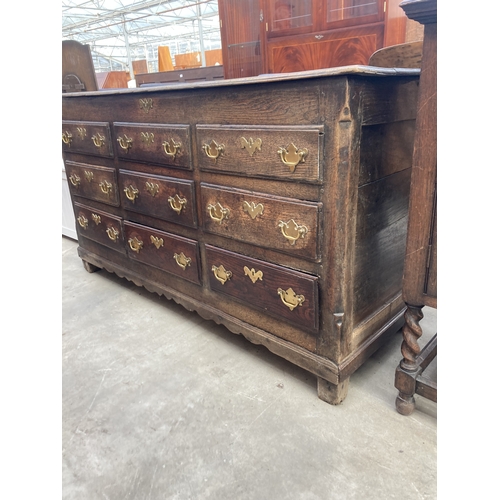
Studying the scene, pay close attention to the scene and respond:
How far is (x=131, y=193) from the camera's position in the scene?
1.85 metres

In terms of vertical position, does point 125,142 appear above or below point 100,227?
above

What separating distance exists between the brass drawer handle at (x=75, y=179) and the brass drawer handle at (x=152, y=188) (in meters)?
0.73

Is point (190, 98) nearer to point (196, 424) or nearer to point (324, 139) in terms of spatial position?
point (324, 139)

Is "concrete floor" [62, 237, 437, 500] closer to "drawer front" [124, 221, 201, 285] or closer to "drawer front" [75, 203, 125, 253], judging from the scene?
"drawer front" [124, 221, 201, 285]

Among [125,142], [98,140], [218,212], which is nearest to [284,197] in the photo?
[218,212]

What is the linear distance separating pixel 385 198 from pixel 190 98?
781 mm

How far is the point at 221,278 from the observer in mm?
1553

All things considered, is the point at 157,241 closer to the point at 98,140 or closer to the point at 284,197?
the point at 98,140

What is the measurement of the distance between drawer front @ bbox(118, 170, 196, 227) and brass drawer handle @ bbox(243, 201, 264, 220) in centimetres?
30

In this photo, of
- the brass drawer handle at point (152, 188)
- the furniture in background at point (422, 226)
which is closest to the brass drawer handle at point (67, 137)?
the brass drawer handle at point (152, 188)

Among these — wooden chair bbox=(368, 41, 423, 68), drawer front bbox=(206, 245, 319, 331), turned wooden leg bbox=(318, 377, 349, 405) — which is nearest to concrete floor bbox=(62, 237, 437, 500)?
turned wooden leg bbox=(318, 377, 349, 405)

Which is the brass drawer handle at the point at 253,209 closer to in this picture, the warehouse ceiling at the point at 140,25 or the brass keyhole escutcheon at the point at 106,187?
the brass keyhole escutcheon at the point at 106,187

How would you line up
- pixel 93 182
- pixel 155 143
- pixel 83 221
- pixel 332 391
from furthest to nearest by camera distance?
pixel 83 221 < pixel 93 182 < pixel 155 143 < pixel 332 391

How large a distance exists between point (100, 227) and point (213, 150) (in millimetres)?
1132
